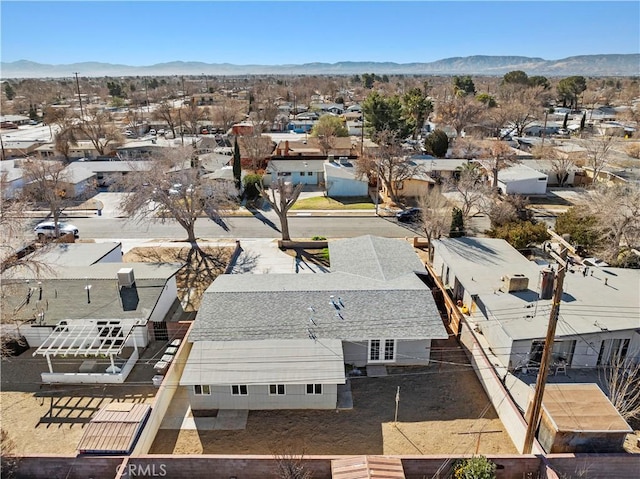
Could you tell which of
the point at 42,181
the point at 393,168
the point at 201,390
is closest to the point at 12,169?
the point at 42,181

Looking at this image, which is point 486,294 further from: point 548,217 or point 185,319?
point 548,217

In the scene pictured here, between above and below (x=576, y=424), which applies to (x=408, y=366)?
below

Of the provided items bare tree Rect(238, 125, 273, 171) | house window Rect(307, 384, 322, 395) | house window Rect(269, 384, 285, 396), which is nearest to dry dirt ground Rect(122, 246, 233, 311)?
house window Rect(269, 384, 285, 396)

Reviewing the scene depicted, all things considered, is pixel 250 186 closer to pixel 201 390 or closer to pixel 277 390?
pixel 201 390

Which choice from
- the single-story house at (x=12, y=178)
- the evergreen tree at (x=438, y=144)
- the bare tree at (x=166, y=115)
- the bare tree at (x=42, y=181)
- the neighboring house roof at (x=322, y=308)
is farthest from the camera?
the bare tree at (x=166, y=115)

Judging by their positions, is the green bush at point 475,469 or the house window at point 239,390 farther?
the house window at point 239,390

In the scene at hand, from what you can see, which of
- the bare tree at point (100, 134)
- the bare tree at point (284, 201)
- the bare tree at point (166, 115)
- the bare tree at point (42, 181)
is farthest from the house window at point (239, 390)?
the bare tree at point (166, 115)

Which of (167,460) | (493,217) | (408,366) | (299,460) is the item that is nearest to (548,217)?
(493,217)

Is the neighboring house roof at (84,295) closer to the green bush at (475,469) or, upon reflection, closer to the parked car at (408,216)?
the green bush at (475,469)
